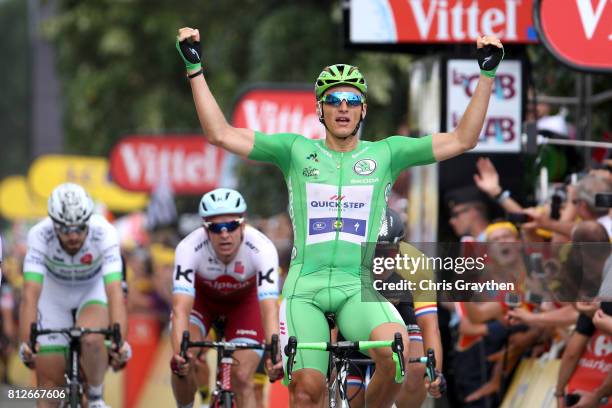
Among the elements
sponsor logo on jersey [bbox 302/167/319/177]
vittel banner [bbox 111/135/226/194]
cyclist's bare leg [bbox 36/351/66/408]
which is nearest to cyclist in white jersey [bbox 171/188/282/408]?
cyclist's bare leg [bbox 36/351/66/408]

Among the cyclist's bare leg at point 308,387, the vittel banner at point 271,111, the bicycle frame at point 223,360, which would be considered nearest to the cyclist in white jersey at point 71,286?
the bicycle frame at point 223,360

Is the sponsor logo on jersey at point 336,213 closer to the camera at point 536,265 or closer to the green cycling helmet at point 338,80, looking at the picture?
the green cycling helmet at point 338,80

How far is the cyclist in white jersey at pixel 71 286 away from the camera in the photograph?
10914 mm

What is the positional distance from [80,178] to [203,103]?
24.8 m

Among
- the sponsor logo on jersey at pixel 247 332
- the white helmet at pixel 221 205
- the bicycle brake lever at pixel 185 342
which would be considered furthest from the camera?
the sponsor logo on jersey at pixel 247 332

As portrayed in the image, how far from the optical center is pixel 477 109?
8352 mm

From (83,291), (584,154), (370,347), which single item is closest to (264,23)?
(584,154)

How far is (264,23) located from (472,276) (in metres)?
17.1

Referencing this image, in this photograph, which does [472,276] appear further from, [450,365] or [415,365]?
[450,365]

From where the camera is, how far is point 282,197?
2544cm

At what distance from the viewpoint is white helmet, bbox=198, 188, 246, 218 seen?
1058 cm

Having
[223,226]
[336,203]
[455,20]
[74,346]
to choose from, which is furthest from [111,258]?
[455,20]

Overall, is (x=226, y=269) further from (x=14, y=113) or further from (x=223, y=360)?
(x=14, y=113)

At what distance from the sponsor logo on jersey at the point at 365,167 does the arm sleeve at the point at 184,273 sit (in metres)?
2.45
